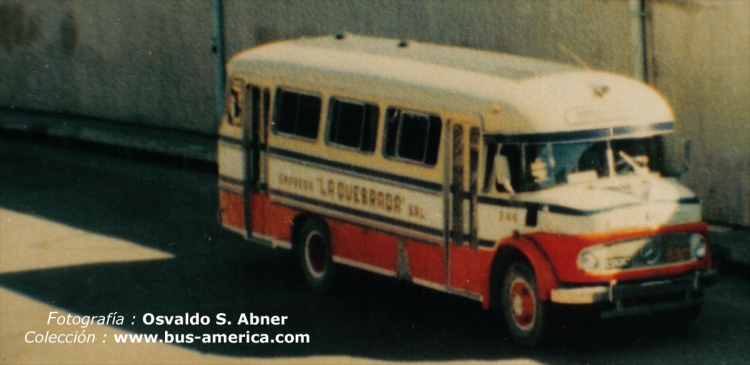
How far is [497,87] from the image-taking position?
1130cm

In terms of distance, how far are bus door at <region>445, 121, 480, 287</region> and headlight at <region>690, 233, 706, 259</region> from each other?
5.72 ft

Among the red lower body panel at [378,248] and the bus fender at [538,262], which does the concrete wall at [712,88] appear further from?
the bus fender at [538,262]

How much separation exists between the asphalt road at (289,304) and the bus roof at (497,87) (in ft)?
5.40

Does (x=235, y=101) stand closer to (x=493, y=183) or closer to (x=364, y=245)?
A: (x=364, y=245)

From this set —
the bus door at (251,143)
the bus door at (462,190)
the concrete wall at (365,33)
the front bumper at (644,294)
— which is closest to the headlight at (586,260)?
the front bumper at (644,294)

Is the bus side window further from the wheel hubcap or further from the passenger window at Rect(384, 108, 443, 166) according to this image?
the wheel hubcap

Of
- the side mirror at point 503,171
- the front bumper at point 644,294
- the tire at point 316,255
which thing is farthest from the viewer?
the tire at point 316,255

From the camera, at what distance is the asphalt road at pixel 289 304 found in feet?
36.1

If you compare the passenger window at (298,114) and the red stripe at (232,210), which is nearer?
the passenger window at (298,114)

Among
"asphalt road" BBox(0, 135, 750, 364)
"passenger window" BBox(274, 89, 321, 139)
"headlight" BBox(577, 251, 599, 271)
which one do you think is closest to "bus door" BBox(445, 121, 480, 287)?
"asphalt road" BBox(0, 135, 750, 364)

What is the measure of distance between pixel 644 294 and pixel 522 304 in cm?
97

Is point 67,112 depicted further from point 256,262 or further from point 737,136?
point 737,136

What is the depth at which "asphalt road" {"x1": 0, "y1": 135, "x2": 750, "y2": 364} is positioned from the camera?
433 inches

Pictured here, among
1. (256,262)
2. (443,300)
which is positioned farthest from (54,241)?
(443,300)
